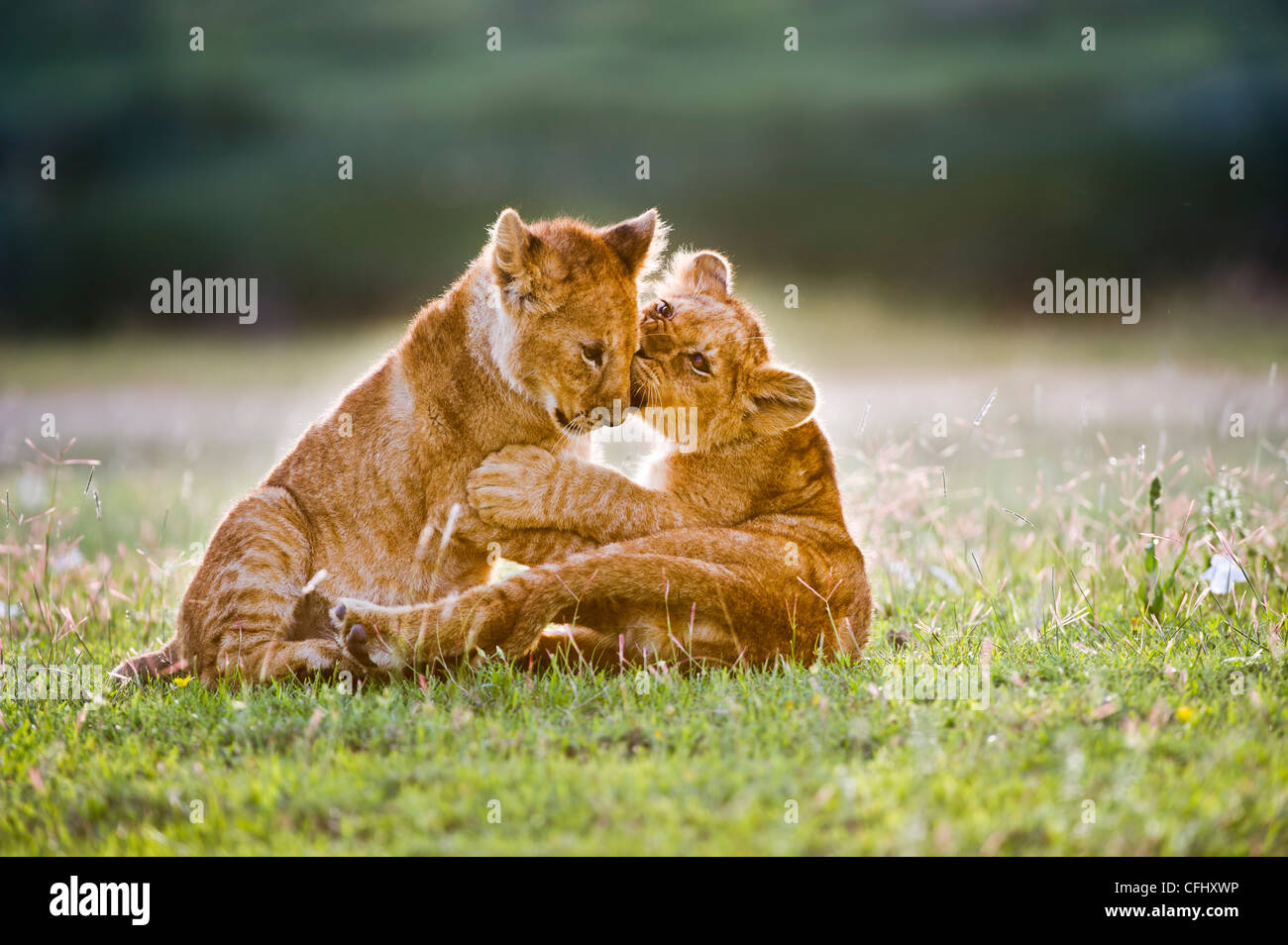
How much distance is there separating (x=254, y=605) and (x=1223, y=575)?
5161 millimetres

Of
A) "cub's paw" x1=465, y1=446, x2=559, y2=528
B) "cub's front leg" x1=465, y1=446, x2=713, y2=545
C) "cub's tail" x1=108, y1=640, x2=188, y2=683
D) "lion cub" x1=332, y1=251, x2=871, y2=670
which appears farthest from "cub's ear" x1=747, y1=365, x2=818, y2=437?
"cub's tail" x1=108, y1=640, x2=188, y2=683

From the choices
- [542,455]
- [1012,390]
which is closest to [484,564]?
[542,455]

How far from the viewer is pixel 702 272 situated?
6746mm

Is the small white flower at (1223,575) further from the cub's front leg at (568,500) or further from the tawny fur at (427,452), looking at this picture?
the tawny fur at (427,452)

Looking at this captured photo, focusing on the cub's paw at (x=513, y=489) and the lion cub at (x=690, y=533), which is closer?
the lion cub at (x=690, y=533)

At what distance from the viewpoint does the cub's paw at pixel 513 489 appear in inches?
223

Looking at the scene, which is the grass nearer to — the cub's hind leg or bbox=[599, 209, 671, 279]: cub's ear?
the cub's hind leg

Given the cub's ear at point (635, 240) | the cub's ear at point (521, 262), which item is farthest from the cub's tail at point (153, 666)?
the cub's ear at point (635, 240)

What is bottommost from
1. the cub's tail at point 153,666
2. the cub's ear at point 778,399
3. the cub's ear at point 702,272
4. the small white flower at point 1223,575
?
the cub's tail at point 153,666

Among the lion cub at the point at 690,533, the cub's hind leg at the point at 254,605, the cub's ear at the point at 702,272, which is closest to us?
the lion cub at the point at 690,533

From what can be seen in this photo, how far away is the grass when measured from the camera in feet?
12.1

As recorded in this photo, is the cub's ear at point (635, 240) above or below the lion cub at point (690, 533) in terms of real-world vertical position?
above
